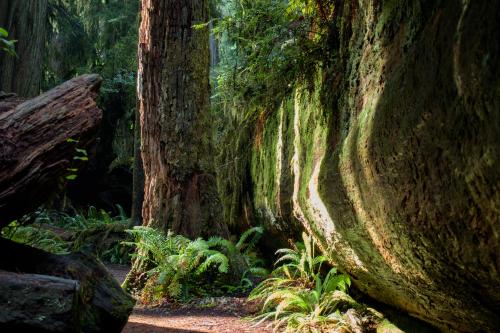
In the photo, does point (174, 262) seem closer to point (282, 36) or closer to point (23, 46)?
point (282, 36)

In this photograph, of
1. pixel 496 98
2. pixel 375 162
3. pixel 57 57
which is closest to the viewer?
pixel 496 98

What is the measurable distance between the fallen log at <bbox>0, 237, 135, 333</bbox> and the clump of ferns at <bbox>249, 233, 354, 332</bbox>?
1948mm

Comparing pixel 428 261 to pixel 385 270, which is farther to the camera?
pixel 385 270

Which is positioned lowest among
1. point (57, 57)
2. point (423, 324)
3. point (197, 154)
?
point (423, 324)

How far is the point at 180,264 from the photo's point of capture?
6.54 meters

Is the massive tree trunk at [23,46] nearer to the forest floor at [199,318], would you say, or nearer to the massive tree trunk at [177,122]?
the massive tree trunk at [177,122]

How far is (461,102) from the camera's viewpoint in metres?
2.17

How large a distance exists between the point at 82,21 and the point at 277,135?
1388 centimetres

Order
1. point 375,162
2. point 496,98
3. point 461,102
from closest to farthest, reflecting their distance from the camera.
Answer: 1. point 496,98
2. point 461,102
3. point 375,162

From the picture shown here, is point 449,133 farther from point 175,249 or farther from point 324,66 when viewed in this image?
point 175,249

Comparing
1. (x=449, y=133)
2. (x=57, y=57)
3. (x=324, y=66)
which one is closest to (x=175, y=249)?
(x=324, y=66)

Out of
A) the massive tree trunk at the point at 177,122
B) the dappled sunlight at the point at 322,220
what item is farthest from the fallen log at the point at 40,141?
the massive tree trunk at the point at 177,122

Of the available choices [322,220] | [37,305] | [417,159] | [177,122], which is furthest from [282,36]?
[37,305]

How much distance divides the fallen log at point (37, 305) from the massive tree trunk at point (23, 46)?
7885 mm
